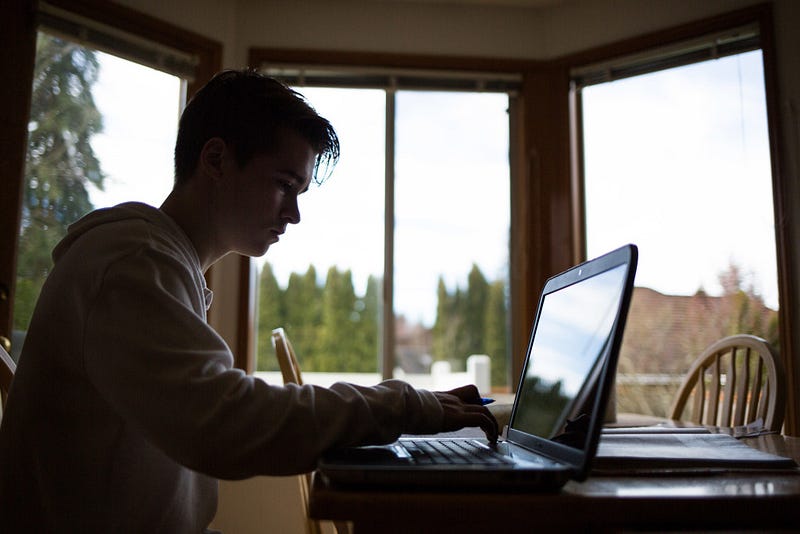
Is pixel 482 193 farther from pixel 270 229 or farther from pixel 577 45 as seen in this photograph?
pixel 270 229

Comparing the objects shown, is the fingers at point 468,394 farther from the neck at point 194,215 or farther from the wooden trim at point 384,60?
the wooden trim at point 384,60

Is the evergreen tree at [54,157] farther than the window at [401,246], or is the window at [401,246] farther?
the window at [401,246]

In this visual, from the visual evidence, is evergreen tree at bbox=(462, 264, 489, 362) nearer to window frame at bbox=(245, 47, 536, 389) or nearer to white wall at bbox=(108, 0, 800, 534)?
window frame at bbox=(245, 47, 536, 389)

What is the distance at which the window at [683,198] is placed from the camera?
265 cm

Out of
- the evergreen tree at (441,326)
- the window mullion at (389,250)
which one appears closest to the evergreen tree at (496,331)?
the evergreen tree at (441,326)

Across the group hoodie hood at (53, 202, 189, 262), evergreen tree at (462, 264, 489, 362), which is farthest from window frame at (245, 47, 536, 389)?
hoodie hood at (53, 202, 189, 262)

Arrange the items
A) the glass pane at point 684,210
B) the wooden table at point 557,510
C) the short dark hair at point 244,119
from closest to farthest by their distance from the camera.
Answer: the wooden table at point 557,510 → the short dark hair at point 244,119 → the glass pane at point 684,210

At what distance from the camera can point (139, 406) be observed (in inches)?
26.9

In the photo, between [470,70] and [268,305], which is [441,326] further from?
[470,70]

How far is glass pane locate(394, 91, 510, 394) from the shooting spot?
10.1 feet

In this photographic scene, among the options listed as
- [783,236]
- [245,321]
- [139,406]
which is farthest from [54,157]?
[783,236]

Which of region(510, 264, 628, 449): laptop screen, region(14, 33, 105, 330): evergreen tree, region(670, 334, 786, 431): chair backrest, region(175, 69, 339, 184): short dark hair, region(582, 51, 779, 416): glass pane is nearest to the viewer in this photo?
region(510, 264, 628, 449): laptop screen

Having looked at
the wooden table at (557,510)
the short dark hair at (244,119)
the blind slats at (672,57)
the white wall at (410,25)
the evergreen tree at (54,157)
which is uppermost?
the white wall at (410,25)

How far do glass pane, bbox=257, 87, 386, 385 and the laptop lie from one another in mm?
2052
